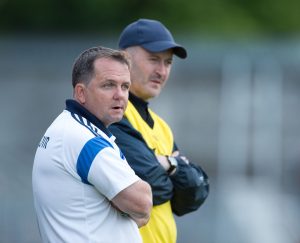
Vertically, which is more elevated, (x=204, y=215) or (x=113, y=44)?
(x=113, y=44)

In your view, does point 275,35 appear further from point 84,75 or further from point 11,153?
point 84,75

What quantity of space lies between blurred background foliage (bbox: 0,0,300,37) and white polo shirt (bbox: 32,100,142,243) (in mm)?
15320

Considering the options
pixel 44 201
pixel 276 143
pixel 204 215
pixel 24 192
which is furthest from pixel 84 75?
pixel 276 143

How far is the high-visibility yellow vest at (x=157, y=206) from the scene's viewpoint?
19.6 ft

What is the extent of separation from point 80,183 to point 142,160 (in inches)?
38.4

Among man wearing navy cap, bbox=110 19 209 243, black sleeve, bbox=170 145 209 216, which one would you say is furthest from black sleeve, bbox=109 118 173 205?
black sleeve, bbox=170 145 209 216

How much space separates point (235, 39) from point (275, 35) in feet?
4.10

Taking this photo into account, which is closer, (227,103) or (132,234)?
(132,234)

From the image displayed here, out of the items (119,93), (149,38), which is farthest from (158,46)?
(119,93)

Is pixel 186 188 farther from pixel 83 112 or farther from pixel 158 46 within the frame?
pixel 83 112

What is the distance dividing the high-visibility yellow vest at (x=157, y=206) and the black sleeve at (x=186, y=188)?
8 cm

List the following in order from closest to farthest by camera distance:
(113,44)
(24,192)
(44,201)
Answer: (44,201), (24,192), (113,44)

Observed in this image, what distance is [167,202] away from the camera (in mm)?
6121

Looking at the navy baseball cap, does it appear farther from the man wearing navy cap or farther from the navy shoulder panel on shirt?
the navy shoulder panel on shirt
